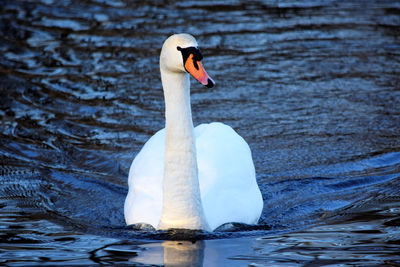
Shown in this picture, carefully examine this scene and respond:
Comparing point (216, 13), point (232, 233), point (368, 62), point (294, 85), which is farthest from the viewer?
point (216, 13)

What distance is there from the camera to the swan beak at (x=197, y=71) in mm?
5523

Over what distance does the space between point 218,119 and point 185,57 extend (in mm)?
4659

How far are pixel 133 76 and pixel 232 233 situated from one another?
232 inches

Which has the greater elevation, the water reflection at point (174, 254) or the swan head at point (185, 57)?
the swan head at point (185, 57)

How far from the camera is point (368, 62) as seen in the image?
40.1 ft

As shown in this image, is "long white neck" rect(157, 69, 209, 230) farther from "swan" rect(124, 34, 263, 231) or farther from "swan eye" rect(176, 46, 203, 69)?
"swan eye" rect(176, 46, 203, 69)

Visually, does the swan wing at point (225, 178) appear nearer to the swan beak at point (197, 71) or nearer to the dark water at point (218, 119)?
the dark water at point (218, 119)

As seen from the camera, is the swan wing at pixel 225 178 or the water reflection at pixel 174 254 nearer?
the water reflection at pixel 174 254

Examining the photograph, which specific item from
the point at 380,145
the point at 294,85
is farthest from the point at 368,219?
the point at 294,85

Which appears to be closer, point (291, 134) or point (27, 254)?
point (27, 254)

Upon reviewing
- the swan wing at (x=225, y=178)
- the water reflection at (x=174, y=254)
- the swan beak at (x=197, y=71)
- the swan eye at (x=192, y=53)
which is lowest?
the water reflection at (x=174, y=254)

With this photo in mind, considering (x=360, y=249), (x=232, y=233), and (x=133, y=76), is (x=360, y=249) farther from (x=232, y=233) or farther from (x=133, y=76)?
(x=133, y=76)

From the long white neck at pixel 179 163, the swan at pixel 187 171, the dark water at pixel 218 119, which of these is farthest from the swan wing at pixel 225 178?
the long white neck at pixel 179 163

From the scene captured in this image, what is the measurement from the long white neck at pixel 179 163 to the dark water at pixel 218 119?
0.17 meters
